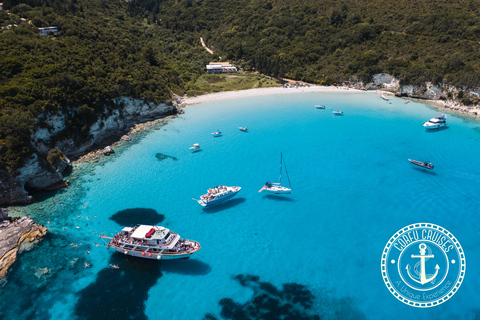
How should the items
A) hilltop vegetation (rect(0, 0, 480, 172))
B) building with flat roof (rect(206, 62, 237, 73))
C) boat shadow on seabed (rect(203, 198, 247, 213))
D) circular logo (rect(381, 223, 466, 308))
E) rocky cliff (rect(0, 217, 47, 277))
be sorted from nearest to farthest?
1. circular logo (rect(381, 223, 466, 308))
2. rocky cliff (rect(0, 217, 47, 277))
3. boat shadow on seabed (rect(203, 198, 247, 213))
4. hilltop vegetation (rect(0, 0, 480, 172))
5. building with flat roof (rect(206, 62, 237, 73))

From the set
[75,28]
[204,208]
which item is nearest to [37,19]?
[75,28]

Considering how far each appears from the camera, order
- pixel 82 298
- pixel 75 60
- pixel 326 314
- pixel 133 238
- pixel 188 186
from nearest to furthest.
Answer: pixel 326 314, pixel 82 298, pixel 133 238, pixel 188 186, pixel 75 60

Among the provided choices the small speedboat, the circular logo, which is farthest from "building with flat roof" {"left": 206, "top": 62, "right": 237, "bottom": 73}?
the circular logo

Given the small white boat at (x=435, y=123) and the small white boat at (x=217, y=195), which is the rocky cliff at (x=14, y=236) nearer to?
the small white boat at (x=217, y=195)

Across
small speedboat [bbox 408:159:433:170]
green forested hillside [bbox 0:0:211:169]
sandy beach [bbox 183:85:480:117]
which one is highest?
green forested hillside [bbox 0:0:211:169]

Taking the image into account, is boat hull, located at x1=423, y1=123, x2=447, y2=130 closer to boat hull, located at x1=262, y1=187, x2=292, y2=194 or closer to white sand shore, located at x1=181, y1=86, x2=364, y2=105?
white sand shore, located at x1=181, y1=86, x2=364, y2=105

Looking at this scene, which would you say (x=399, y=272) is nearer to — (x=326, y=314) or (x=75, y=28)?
(x=326, y=314)

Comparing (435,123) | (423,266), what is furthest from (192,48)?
(423,266)

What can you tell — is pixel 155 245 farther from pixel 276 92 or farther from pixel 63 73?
pixel 276 92
